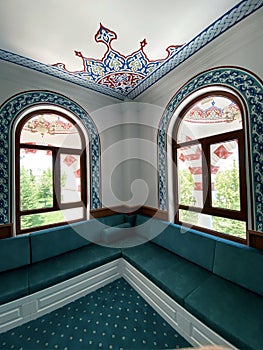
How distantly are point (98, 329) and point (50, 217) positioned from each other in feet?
5.36

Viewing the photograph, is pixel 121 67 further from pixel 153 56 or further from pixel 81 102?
pixel 81 102

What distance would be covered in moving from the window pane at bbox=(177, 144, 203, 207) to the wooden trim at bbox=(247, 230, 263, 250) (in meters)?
0.71

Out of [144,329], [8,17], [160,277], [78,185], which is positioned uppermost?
[8,17]

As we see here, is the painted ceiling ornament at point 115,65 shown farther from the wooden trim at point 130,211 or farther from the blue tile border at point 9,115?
the wooden trim at point 130,211

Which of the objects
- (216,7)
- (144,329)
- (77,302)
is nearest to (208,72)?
(216,7)

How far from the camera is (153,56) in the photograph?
2045 mm

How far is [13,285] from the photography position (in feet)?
5.42

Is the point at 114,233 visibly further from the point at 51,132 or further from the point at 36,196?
the point at 51,132

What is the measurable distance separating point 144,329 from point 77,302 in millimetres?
826

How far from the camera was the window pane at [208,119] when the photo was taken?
2428 millimetres

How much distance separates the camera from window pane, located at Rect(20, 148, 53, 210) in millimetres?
2387

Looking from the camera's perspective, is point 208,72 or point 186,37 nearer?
point 186,37

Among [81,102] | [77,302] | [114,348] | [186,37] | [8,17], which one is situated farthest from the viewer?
[81,102]

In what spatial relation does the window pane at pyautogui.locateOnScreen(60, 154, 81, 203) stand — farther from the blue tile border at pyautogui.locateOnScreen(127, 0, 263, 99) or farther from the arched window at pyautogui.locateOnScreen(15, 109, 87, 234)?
the blue tile border at pyautogui.locateOnScreen(127, 0, 263, 99)
